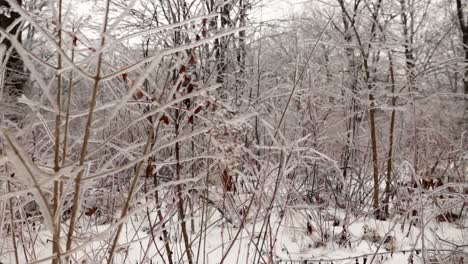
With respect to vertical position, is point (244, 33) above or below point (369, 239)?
above

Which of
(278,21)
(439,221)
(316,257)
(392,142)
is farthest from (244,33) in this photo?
(316,257)

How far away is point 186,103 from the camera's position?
184cm

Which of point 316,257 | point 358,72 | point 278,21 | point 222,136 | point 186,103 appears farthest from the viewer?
point 278,21

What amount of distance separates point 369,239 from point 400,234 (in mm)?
325

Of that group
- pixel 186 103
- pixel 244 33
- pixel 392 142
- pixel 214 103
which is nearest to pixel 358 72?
pixel 392 142

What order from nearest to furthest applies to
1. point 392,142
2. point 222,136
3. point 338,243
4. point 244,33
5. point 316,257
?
1. point 222,136
2. point 316,257
3. point 338,243
4. point 392,142
5. point 244,33

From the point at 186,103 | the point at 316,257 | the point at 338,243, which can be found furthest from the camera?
the point at 338,243

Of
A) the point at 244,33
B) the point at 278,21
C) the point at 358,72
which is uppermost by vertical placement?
the point at 278,21

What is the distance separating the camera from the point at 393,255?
2578mm

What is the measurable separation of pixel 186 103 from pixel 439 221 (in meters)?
2.63

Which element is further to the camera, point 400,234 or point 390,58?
point 390,58

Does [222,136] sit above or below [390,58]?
below

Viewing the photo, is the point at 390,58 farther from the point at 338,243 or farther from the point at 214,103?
the point at 214,103

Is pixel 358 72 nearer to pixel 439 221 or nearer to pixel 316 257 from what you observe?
pixel 439 221
